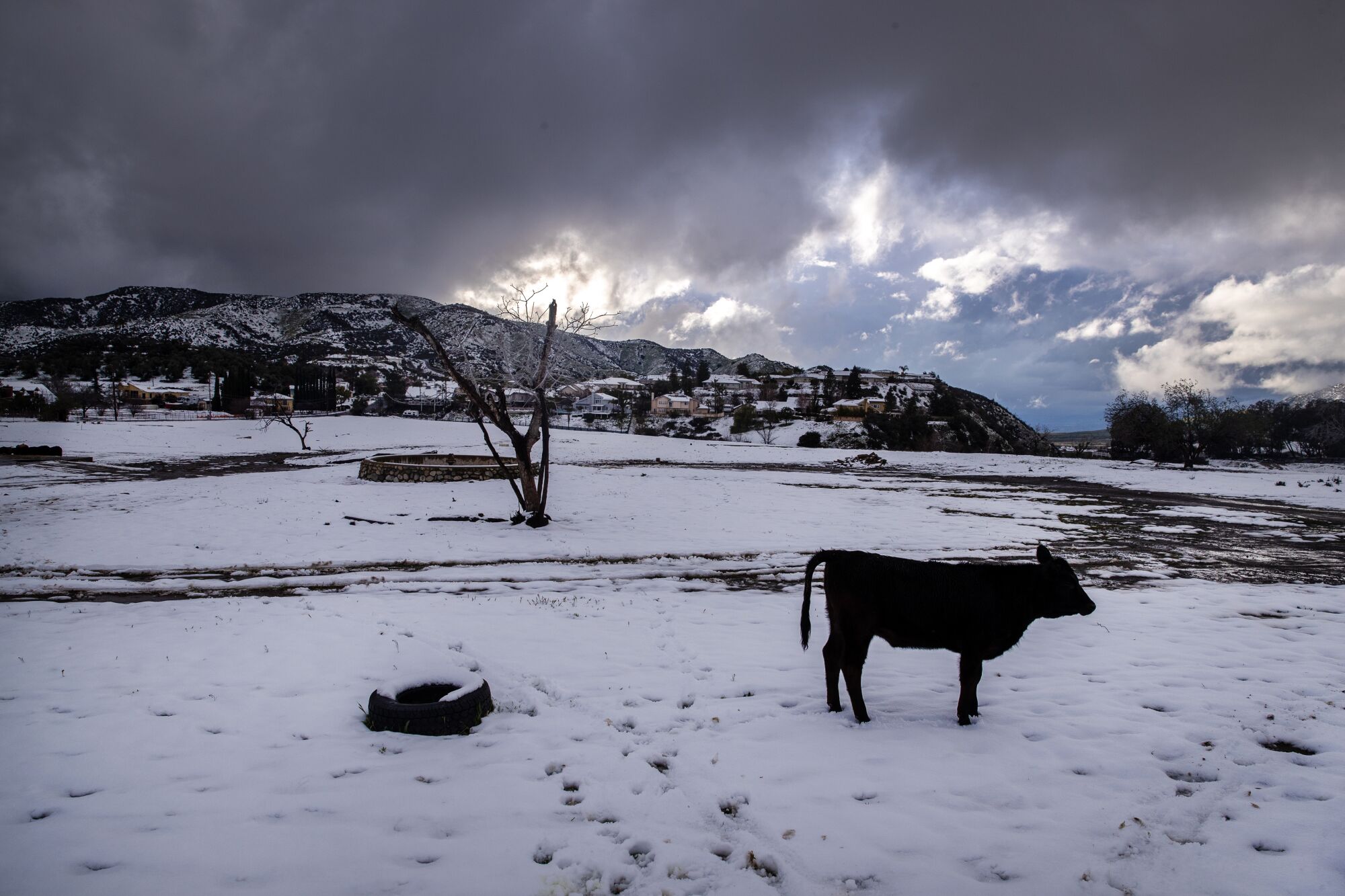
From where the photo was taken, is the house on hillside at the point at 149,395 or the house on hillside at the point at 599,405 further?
the house on hillside at the point at 599,405

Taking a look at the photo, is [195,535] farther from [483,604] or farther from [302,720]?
[302,720]

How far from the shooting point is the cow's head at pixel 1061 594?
4.69 metres

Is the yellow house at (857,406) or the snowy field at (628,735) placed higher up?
the yellow house at (857,406)

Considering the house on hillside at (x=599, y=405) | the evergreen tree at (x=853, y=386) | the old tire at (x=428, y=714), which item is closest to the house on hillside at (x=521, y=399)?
the old tire at (x=428, y=714)

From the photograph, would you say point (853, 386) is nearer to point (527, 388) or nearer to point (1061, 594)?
point (527, 388)

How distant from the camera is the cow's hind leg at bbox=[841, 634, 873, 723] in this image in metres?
4.75

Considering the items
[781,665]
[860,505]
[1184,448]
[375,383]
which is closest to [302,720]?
[781,665]

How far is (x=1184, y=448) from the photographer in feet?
165

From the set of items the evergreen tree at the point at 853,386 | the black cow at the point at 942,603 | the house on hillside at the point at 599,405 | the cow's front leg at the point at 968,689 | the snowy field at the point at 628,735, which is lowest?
the snowy field at the point at 628,735

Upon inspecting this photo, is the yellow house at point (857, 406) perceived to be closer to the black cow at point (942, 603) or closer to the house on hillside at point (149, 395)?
the black cow at point (942, 603)

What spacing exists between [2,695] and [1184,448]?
68.3 m

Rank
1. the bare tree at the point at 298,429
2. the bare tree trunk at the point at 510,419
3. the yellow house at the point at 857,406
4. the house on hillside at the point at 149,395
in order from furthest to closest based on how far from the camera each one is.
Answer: the yellow house at the point at 857,406 < the house on hillside at the point at 149,395 < the bare tree at the point at 298,429 < the bare tree trunk at the point at 510,419

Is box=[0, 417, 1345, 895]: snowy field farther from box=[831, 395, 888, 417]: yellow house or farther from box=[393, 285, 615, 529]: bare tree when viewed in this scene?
box=[831, 395, 888, 417]: yellow house

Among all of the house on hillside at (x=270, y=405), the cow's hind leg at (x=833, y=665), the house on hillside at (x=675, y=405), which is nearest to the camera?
the cow's hind leg at (x=833, y=665)
